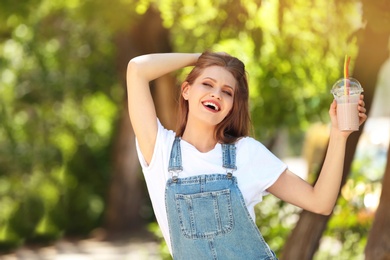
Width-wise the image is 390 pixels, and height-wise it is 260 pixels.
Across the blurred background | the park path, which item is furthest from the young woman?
the park path

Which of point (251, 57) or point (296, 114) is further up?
point (251, 57)

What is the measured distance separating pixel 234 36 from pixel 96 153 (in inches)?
326

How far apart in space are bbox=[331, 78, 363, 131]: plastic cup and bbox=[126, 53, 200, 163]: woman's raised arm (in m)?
0.57

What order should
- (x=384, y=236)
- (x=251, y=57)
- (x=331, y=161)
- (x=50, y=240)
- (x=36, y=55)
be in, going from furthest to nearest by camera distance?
(x=36, y=55), (x=50, y=240), (x=251, y=57), (x=384, y=236), (x=331, y=161)

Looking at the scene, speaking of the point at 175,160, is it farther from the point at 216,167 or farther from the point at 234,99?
the point at 234,99

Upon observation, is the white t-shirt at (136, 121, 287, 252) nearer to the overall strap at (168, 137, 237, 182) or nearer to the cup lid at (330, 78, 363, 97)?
the overall strap at (168, 137, 237, 182)

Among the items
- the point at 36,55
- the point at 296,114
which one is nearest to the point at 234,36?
the point at 296,114

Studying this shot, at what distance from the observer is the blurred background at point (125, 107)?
497 cm

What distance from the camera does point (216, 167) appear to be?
2.74 m

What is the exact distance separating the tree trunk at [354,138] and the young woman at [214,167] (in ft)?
5.55

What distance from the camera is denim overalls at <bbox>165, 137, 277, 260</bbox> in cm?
269

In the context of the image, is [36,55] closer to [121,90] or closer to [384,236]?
[121,90]

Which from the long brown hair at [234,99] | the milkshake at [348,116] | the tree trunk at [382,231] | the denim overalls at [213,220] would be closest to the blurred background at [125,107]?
the tree trunk at [382,231]

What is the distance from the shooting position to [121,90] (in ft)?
42.8
